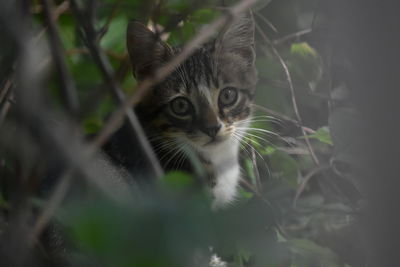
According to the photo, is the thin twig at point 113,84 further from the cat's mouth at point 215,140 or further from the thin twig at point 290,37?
the thin twig at point 290,37

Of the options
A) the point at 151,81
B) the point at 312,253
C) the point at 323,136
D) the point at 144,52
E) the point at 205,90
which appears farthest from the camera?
the point at 205,90

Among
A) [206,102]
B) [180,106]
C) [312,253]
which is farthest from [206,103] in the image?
[312,253]

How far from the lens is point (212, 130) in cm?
191

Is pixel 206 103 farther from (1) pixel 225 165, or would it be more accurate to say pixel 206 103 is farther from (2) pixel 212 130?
(1) pixel 225 165

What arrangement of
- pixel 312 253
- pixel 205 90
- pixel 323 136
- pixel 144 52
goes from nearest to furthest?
pixel 312 253 < pixel 323 136 < pixel 144 52 < pixel 205 90

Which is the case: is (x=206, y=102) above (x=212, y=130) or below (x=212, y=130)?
above

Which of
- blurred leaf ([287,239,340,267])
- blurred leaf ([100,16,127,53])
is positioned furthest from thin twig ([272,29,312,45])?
blurred leaf ([287,239,340,267])

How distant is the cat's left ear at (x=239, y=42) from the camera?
1.93 metres

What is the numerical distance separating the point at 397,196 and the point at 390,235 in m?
0.05

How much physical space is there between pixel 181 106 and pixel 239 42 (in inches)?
13.7

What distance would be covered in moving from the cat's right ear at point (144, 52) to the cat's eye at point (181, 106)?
153 millimetres

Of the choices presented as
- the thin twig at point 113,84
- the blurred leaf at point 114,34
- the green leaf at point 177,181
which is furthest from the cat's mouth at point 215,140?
the green leaf at point 177,181

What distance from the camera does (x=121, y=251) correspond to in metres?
0.50

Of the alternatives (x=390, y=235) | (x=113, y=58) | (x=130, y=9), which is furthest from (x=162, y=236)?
(x=113, y=58)
